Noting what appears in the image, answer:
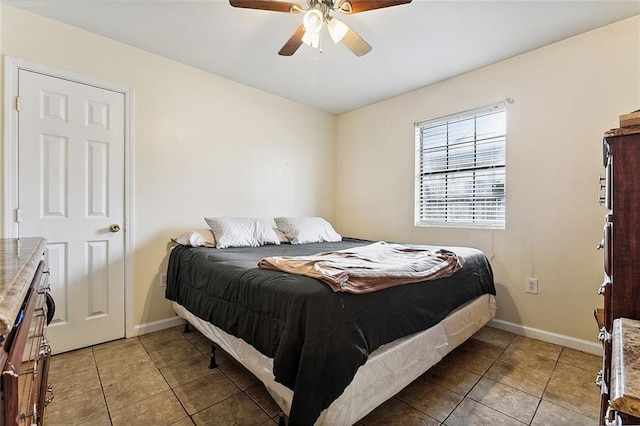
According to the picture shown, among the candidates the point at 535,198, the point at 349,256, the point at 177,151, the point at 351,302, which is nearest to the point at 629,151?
the point at 351,302

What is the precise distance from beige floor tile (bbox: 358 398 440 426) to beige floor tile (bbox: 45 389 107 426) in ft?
4.66

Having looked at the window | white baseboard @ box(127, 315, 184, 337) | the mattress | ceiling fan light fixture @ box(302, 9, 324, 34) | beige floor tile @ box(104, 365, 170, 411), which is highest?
ceiling fan light fixture @ box(302, 9, 324, 34)

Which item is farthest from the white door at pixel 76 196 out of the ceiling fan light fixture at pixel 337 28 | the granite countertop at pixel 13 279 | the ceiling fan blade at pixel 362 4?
the ceiling fan blade at pixel 362 4

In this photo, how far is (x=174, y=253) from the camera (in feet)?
8.32

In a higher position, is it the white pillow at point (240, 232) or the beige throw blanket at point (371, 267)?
the white pillow at point (240, 232)

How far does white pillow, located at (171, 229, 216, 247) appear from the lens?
8.25ft

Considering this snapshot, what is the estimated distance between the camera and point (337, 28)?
1845 millimetres

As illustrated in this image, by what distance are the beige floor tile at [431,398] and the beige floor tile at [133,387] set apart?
145cm

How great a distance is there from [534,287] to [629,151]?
2.17 meters

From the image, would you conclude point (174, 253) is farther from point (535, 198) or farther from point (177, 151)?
point (535, 198)

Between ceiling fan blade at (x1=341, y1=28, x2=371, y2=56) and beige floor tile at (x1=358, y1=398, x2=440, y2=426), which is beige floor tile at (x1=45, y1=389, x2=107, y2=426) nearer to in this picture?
beige floor tile at (x1=358, y1=398, x2=440, y2=426)

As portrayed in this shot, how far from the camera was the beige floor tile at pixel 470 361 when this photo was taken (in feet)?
6.61

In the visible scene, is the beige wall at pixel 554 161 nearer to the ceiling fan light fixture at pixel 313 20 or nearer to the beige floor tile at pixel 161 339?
the ceiling fan light fixture at pixel 313 20

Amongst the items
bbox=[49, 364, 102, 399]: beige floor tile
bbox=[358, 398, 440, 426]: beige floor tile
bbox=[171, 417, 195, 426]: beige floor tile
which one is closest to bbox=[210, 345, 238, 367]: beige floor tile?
bbox=[171, 417, 195, 426]: beige floor tile
